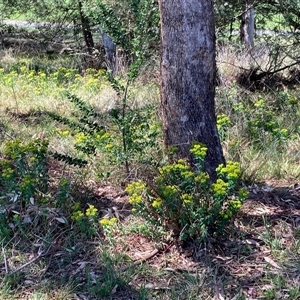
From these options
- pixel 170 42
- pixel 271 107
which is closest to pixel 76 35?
pixel 271 107

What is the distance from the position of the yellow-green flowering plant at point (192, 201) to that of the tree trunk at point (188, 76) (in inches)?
15.5

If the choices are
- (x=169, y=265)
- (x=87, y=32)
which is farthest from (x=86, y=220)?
(x=87, y=32)

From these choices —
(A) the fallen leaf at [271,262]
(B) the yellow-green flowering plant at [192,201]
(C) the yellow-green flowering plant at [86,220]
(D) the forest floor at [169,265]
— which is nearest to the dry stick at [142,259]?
(D) the forest floor at [169,265]

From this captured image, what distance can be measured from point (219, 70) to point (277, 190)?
3.79 metres

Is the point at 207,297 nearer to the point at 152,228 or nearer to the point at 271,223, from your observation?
the point at 152,228

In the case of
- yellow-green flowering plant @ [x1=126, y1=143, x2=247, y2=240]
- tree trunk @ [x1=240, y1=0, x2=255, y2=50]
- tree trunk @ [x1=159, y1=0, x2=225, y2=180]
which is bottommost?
tree trunk @ [x1=240, y1=0, x2=255, y2=50]

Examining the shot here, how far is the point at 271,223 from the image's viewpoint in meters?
3.77

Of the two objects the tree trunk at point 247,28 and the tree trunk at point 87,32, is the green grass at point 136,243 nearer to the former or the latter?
the tree trunk at point 247,28

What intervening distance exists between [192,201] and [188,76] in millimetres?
964

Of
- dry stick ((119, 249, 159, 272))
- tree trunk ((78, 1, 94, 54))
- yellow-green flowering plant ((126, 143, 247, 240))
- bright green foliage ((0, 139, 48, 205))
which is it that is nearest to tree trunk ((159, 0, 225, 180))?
yellow-green flowering plant ((126, 143, 247, 240))

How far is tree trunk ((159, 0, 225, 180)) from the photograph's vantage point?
371cm

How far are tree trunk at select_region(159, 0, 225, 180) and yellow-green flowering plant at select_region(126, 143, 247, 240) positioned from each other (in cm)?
39

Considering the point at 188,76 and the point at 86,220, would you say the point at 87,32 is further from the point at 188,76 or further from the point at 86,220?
the point at 86,220

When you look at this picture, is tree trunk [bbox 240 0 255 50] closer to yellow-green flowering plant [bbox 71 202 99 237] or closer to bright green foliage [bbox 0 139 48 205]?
bright green foliage [bbox 0 139 48 205]
